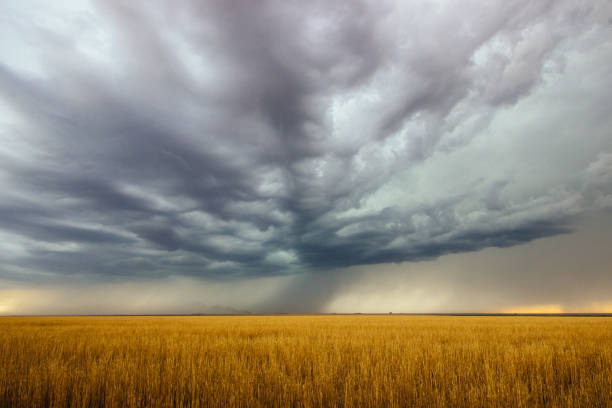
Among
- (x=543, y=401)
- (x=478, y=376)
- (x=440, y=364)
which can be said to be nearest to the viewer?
(x=543, y=401)

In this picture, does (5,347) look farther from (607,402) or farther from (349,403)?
(607,402)

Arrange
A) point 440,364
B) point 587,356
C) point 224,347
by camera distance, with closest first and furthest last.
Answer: point 440,364, point 587,356, point 224,347

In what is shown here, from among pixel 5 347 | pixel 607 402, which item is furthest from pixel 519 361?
pixel 5 347

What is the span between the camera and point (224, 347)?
35.5 feet

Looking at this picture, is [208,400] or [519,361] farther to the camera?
[519,361]

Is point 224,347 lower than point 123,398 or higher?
lower

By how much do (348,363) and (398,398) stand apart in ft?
9.88

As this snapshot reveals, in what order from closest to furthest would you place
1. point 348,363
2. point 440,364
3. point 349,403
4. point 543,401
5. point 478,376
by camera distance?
1. point 349,403
2. point 543,401
3. point 478,376
4. point 440,364
5. point 348,363

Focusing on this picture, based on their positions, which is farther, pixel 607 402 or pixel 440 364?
pixel 440 364

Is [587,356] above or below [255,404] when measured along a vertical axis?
below

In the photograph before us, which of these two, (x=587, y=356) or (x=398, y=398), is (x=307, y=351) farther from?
(x=587, y=356)

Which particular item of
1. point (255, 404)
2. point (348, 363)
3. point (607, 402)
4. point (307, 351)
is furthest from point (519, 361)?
point (255, 404)

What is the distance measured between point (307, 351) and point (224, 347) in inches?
134

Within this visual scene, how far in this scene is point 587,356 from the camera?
8797 mm
